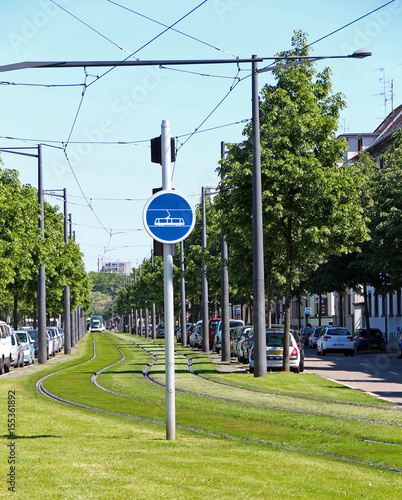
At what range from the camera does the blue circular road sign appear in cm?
1033

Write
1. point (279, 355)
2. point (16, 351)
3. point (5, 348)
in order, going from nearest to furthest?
point (279, 355), point (5, 348), point (16, 351)

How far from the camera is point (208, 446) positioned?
34.0 feet

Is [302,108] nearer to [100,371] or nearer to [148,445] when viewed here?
[100,371]

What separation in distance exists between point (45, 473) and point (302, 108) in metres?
20.4

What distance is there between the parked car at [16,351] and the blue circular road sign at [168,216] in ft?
78.1

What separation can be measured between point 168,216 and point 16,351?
2491 centimetres

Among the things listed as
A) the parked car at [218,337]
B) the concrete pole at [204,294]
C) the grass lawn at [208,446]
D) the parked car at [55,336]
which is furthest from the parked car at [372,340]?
the grass lawn at [208,446]

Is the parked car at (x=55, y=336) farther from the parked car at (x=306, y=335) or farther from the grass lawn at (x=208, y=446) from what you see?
the grass lawn at (x=208, y=446)

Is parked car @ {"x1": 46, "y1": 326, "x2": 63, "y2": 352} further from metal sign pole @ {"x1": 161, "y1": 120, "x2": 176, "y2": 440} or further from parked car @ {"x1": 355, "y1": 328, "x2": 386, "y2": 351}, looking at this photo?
metal sign pole @ {"x1": 161, "y1": 120, "x2": 176, "y2": 440}

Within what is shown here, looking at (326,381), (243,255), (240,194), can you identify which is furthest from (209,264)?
→ (326,381)

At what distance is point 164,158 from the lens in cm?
1056

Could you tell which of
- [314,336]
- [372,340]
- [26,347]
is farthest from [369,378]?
[314,336]

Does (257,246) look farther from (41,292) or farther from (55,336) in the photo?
(55,336)

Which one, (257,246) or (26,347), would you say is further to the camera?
(26,347)
